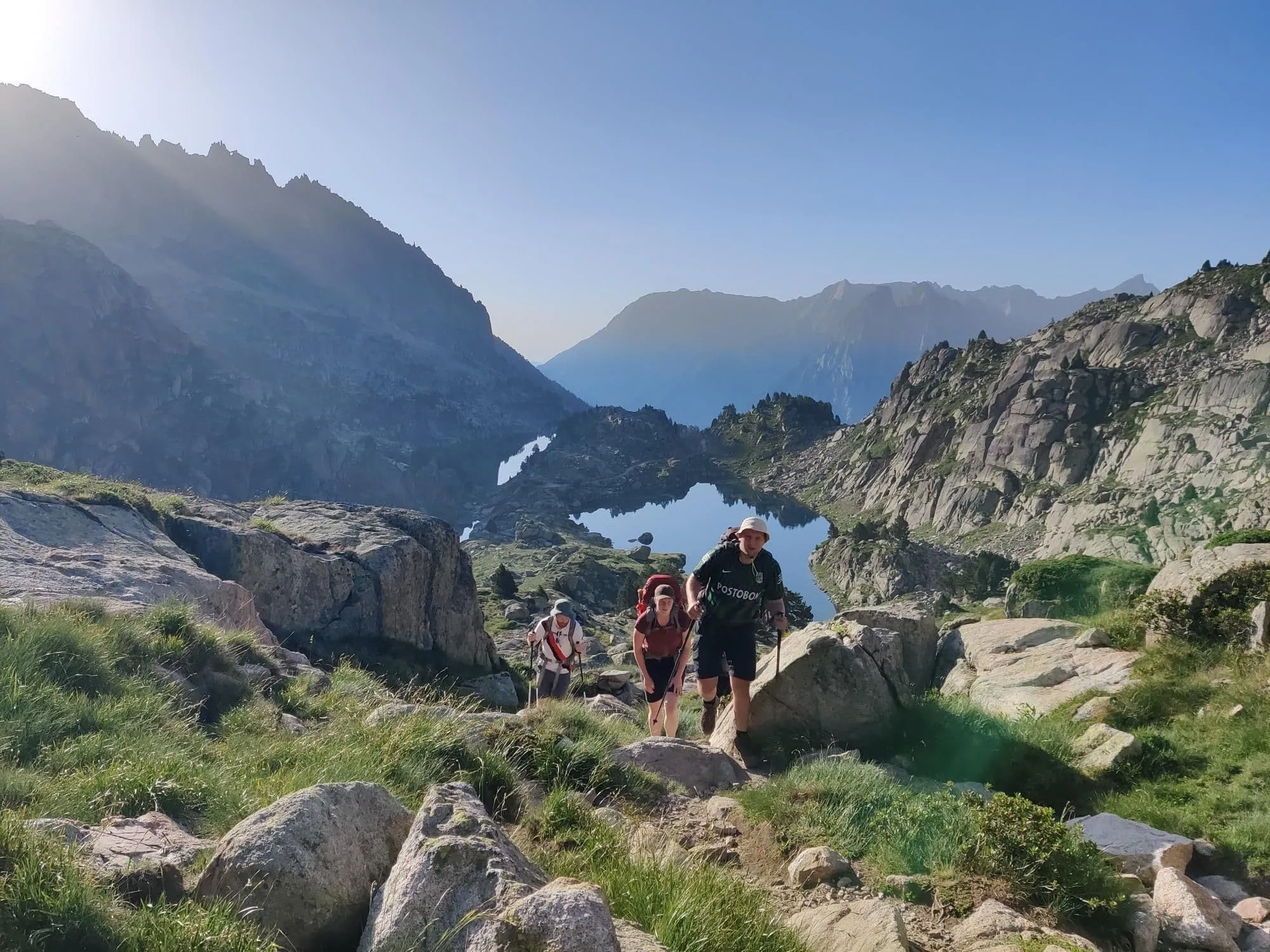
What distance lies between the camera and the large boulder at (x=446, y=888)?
3.20 meters

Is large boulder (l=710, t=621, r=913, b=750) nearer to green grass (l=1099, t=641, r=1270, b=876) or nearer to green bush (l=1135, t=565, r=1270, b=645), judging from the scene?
green grass (l=1099, t=641, r=1270, b=876)

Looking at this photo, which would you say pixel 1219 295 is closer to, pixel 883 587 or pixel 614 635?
pixel 883 587

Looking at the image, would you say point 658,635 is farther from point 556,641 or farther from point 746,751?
point 556,641

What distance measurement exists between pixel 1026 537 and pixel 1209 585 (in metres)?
88.9

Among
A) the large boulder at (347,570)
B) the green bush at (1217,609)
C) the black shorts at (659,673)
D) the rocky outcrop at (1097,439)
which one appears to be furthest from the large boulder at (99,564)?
the rocky outcrop at (1097,439)

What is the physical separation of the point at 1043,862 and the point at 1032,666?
328 inches

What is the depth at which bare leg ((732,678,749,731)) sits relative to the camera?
30.3 ft

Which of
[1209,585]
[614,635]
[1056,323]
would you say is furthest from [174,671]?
[1056,323]

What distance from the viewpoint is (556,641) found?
42.1ft

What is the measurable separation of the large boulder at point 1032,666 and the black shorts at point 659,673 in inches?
170

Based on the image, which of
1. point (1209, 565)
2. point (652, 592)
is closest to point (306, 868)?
point (652, 592)

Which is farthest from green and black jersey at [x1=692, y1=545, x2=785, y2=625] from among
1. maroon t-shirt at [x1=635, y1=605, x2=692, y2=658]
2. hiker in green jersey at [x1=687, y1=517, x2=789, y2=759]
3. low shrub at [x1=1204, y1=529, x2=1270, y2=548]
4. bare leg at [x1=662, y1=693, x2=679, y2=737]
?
Answer: low shrub at [x1=1204, y1=529, x2=1270, y2=548]

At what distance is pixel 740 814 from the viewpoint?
267 inches

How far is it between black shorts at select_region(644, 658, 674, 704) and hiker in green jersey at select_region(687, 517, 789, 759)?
990mm
